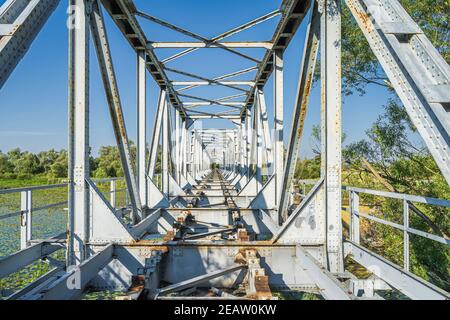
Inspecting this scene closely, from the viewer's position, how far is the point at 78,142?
14.6 feet

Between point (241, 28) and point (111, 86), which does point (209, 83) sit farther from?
point (111, 86)

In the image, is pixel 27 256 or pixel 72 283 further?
pixel 27 256

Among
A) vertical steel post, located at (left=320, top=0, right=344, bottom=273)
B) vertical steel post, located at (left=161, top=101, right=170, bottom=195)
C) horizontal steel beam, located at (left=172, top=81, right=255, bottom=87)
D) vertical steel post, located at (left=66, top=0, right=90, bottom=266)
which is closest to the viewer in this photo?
vertical steel post, located at (left=66, top=0, right=90, bottom=266)

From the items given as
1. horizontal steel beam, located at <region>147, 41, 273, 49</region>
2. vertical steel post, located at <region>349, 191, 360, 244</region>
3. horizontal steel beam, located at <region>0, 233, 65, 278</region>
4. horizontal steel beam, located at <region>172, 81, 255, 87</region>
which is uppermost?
horizontal steel beam, located at <region>172, 81, 255, 87</region>

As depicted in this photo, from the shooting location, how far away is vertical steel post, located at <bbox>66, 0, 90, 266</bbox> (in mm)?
4418

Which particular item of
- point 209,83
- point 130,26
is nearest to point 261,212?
point 130,26

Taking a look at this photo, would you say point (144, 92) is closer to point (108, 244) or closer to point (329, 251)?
point (108, 244)

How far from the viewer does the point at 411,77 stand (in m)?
2.64

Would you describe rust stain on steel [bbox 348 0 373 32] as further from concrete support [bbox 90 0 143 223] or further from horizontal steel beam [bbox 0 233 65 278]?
horizontal steel beam [bbox 0 233 65 278]

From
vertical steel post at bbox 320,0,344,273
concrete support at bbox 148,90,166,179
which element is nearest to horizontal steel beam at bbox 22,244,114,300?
vertical steel post at bbox 320,0,344,273

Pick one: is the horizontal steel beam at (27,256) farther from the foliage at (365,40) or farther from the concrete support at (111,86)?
the foliage at (365,40)

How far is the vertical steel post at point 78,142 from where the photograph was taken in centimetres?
442

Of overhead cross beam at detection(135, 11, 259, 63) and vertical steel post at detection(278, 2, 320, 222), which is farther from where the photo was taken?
overhead cross beam at detection(135, 11, 259, 63)
